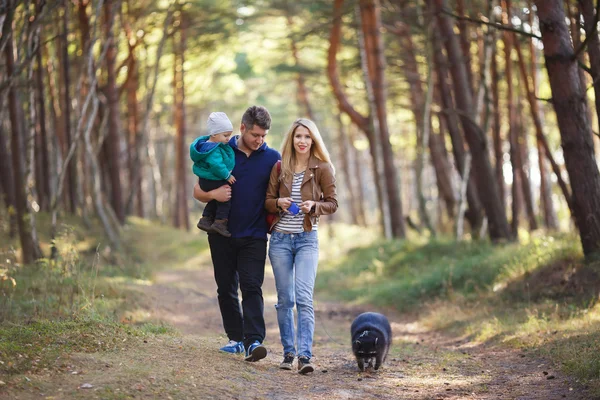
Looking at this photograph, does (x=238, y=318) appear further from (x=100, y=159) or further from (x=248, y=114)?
(x=100, y=159)

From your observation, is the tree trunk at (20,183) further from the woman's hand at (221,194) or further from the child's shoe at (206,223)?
the woman's hand at (221,194)

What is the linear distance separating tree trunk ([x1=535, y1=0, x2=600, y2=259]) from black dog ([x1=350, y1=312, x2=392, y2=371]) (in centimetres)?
374

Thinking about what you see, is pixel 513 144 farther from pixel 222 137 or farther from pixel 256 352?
pixel 256 352

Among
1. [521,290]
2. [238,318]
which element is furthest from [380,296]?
[238,318]

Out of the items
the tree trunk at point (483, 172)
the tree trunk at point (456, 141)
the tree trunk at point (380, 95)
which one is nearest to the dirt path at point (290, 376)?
the tree trunk at point (483, 172)

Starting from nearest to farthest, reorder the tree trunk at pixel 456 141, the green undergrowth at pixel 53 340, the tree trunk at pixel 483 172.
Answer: the green undergrowth at pixel 53 340
the tree trunk at pixel 483 172
the tree trunk at pixel 456 141

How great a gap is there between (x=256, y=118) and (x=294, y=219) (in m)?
1.00

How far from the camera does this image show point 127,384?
5.34m

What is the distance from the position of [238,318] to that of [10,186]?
11.8 m

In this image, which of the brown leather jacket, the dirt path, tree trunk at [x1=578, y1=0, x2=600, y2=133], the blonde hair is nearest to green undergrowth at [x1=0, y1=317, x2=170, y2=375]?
the dirt path

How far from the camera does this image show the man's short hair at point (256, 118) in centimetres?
673

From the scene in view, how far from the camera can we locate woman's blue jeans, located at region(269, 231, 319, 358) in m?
6.73

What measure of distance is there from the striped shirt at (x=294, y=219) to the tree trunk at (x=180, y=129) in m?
19.3

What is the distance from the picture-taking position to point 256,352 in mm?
6621
